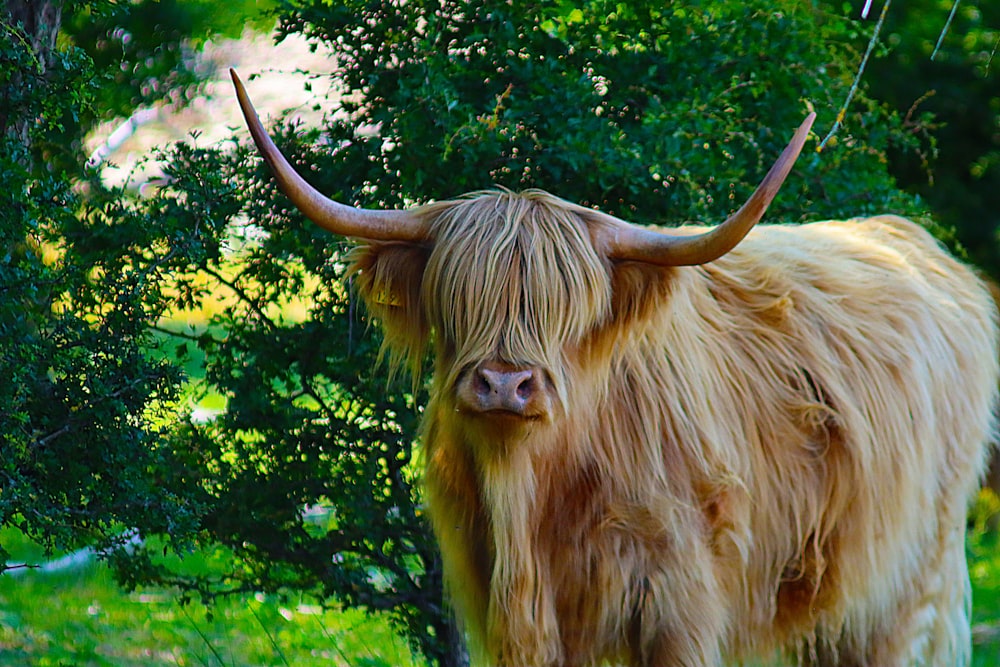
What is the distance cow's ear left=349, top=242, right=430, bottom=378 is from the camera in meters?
3.78

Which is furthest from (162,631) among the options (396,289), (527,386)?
(527,386)

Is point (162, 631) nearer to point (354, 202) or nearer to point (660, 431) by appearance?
point (354, 202)

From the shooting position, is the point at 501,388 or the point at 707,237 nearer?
the point at 501,388

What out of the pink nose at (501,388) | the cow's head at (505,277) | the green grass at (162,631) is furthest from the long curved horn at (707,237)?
the green grass at (162,631)

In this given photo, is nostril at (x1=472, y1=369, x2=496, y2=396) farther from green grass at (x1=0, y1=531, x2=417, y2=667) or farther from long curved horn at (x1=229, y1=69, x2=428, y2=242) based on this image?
green grass at (x1=0, y1=531, x2=417, y2=667)

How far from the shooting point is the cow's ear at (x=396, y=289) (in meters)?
3.78

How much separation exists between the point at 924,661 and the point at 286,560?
2440 mm

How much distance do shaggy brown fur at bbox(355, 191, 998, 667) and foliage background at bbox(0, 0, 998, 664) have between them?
54 cm

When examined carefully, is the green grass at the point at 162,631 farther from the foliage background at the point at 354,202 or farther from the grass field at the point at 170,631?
the foliage background at the point at 354,202

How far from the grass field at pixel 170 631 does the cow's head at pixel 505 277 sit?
180 cm

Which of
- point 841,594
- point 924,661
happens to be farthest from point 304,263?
point 924,661

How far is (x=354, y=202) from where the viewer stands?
4.67 meters

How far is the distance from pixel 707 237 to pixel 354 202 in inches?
65.0

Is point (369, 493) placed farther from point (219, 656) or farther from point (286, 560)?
point (219, 656)
